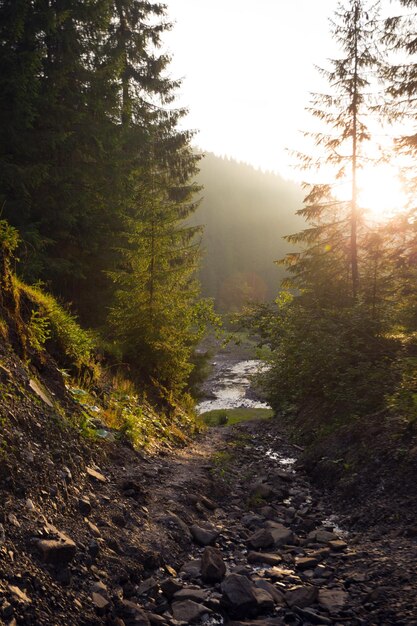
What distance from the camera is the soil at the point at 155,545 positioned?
14.1 feet

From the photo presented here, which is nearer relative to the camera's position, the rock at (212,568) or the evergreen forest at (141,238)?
the rock at (212,568)

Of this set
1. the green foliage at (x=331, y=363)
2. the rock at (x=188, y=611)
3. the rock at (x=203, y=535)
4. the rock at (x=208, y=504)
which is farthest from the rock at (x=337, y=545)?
the green foliage at (x=331, y=363)

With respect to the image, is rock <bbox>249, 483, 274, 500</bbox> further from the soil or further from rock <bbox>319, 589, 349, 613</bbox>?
rock <bbox>319, 589, 349, 613</bbox>

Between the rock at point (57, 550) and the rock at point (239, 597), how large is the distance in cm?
163

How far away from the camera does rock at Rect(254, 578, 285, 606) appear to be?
16.5ft

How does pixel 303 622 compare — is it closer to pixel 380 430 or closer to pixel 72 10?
pixel 380 430

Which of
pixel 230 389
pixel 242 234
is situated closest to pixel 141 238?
pixel 230 389

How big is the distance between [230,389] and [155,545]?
150 feet

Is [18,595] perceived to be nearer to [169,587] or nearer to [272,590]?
[169,587]

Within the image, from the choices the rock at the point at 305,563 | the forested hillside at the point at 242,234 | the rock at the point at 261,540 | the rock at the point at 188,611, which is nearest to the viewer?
the rock at the point at 188,611

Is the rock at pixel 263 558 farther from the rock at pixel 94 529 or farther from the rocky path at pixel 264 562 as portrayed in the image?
the rock at pixel 94 529

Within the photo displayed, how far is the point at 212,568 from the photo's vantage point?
212 inches

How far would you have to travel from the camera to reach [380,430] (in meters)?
9.39

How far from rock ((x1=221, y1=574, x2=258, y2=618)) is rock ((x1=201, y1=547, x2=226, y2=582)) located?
0.31 m
